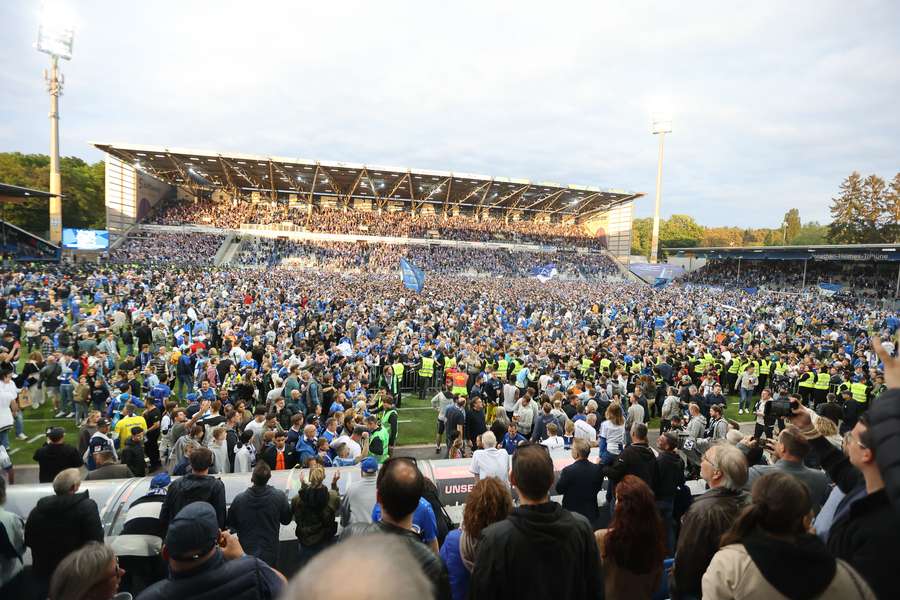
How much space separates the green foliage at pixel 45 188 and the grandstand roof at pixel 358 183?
1169cm

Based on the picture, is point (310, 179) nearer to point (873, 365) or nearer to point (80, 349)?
point (80, 349)

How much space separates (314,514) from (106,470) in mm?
2756

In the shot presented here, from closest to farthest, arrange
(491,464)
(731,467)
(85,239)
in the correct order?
(731,467) < (491,464) < (85,239)

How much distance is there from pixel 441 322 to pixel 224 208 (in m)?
36.4

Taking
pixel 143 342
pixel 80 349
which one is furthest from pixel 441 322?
pixel 80 349

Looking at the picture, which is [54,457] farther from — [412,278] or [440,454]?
[412,278]

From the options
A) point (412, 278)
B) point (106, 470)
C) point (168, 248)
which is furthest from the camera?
point (168, 248)

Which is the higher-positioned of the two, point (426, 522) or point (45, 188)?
point (45, 188)

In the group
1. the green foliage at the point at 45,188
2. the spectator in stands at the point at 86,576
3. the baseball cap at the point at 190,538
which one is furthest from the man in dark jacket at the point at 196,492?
the green foliage at the point at 45,188

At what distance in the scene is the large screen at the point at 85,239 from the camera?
3484 centimetres

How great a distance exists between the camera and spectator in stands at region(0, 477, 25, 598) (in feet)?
9.59

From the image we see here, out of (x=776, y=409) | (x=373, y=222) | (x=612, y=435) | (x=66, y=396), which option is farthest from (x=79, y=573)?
(x=373, y=222)

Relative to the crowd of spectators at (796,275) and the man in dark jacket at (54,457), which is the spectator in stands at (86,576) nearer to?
the man in dark jacket at (54,457)

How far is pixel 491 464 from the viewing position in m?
4.52
